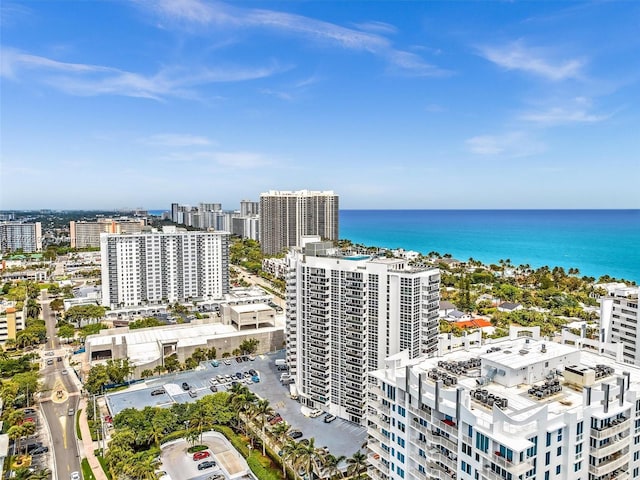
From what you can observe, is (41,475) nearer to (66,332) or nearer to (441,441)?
(441,441)

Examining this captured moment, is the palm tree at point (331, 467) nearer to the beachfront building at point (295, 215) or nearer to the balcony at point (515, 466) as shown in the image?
the balcony at point (515, 466)

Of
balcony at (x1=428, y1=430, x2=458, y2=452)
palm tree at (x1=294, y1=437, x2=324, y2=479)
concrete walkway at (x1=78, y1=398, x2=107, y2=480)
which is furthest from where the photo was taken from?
concrete walkway at (x1=78, y1=398, x2=107, y2=480)

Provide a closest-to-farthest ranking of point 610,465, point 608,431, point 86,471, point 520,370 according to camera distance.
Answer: point 608,431
point 610,465
point 520,370
point 86,471

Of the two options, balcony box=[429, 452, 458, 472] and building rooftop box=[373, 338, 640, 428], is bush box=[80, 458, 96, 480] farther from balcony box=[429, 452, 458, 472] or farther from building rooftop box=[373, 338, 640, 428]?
balcony box=[429, 452, 458, 472]

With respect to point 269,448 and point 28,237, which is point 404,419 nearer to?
point 269,448

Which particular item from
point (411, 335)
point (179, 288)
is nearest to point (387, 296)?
point (411, 335)

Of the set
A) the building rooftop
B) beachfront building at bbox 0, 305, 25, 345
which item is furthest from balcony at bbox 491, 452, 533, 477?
beachfront building at bbox 0, 305, 25, 345

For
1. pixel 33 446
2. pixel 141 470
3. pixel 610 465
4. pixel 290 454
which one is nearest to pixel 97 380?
pixel 33 446

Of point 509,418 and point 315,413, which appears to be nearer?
point 509,418
